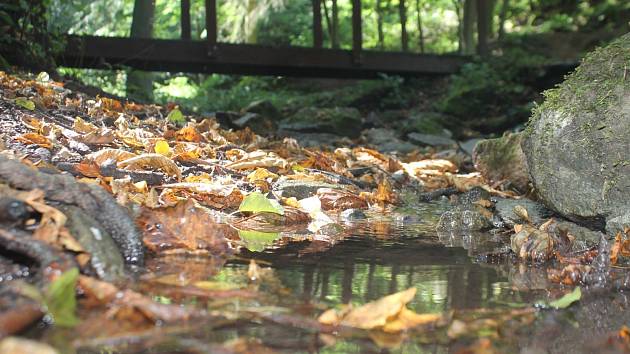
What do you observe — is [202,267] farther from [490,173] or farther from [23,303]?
[490,173]

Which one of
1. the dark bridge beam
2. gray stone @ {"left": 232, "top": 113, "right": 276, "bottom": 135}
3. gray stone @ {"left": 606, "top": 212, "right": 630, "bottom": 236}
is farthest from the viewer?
the dark bridge beam

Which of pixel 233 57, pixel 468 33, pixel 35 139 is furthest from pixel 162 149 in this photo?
pixel 468 33

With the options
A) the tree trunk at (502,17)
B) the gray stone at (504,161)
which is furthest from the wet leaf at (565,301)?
the tree trunk at (502,17)

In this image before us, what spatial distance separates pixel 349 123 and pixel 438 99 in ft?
14.5

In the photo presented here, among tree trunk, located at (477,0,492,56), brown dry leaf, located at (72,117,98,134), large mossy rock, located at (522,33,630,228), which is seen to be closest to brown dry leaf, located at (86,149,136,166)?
brown dry leaf, located at (72,117,98,134)

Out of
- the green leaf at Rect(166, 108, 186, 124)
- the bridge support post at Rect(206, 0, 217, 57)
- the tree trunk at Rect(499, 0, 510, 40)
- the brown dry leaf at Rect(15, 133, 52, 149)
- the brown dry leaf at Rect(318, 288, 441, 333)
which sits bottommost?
the brown dry leaf at Rect(318, 288, 441, 333)

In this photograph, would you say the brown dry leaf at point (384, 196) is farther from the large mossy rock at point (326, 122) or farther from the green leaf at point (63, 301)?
the large mossy rock at point (326, 122)

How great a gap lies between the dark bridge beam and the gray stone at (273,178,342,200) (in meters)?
7.64

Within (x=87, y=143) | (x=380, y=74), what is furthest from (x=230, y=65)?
(x=87, y=143)

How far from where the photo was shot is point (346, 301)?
6.20 ft

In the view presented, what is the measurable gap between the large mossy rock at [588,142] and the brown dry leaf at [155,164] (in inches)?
81.3

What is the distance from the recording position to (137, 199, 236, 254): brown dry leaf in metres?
2.46

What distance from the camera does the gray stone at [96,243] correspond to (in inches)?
75.5

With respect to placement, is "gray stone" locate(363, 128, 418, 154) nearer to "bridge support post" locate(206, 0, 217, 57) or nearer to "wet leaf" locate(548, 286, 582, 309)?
"bridge support post" locate(206, 0, 217, 57)
